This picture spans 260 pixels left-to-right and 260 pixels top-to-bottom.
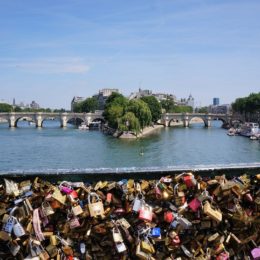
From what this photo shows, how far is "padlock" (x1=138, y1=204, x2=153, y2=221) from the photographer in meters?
4.05

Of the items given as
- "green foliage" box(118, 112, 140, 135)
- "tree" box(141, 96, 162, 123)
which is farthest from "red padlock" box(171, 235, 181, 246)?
"tree" box(141, 96, 162, 123)

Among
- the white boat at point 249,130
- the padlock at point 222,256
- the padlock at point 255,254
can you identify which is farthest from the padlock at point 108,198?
the white boat at point 249,130

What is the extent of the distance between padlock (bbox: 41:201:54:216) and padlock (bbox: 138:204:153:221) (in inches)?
28.6

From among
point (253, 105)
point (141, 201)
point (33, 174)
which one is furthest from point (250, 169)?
point (253, 105)

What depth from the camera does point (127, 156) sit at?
38812 millimetres

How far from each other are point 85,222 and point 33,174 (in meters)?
0.59

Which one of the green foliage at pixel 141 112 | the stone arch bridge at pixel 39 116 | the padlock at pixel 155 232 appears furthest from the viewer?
the stone arch bridge at pixel 39 116

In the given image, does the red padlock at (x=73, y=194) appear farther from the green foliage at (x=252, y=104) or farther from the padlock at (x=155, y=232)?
the green foliage at (x=252, y=104)

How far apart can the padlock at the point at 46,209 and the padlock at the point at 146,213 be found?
2.38ft

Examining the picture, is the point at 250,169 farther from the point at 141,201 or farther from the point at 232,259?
the point at 141,201

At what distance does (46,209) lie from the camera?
13.0 feet

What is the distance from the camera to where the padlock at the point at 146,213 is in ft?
13.3

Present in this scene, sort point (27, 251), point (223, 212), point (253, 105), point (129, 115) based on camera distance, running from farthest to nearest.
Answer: point (253, 105), point (129, 115), point (223, 212), point (27, 251)

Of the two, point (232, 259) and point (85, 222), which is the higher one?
point (85, 222)
